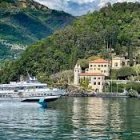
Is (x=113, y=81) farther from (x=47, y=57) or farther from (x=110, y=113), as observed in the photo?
(x=110, y=113)

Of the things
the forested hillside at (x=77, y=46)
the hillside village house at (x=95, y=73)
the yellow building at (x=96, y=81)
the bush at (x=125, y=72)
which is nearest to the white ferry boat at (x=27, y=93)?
the yellow building at (x=96, y=81)

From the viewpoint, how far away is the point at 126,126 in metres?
59.5

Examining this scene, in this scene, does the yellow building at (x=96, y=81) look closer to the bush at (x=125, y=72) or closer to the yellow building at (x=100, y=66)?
the yellow building at (x=100, y=66)

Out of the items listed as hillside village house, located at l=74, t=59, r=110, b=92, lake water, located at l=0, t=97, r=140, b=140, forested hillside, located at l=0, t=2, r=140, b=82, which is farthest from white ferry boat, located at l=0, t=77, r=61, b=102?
forested hillside, located at l=0, t=2, r=140, b=82

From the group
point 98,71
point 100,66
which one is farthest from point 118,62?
point 98,71

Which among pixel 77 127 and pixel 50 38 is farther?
pixel 50 38

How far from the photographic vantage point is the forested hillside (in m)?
165

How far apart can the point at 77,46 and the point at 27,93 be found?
244 feet

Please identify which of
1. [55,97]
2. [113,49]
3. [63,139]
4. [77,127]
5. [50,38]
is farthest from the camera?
[50,38]

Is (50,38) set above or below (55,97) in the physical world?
above

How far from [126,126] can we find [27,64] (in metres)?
113

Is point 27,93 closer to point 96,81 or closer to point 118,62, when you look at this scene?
point 96,81

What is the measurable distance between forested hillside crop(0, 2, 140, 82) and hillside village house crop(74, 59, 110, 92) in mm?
7076

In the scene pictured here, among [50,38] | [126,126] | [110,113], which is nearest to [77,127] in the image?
[126,126]
